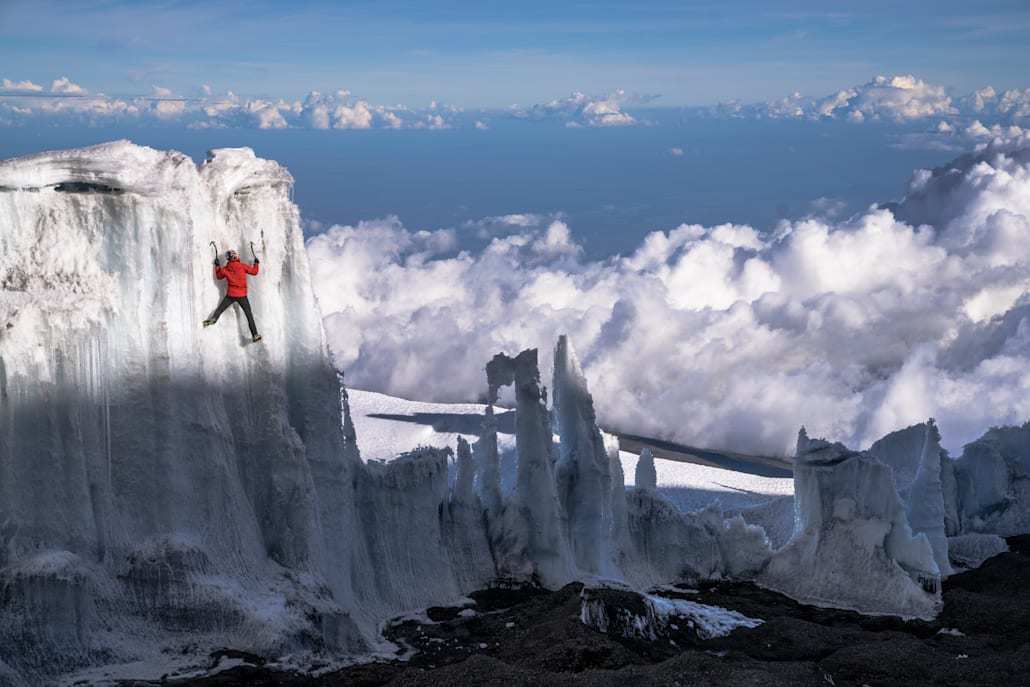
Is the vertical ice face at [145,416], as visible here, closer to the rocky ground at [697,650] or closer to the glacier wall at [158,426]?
the glacier wall at [158,426]

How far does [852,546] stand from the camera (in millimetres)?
31656

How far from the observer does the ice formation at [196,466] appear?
2169 centimetres

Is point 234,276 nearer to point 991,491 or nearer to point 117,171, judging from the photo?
point 117,171

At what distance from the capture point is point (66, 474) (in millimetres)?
22078

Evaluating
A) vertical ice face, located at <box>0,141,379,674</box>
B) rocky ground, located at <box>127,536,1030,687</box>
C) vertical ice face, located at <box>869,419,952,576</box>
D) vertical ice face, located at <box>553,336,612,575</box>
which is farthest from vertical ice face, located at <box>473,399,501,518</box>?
vertical ice face, located at <box>869,419,952,576</box>

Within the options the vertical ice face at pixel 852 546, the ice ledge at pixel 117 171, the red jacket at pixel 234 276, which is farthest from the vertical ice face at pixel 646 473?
the ice ledge at pixel 117 171

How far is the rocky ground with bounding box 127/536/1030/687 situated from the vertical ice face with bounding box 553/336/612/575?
2.76 m

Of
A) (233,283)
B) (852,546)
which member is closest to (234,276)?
(233,283)

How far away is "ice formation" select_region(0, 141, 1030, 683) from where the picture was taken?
71.2 feet

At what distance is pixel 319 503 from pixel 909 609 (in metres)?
16.4

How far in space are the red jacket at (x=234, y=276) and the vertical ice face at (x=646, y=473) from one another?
15.1 m

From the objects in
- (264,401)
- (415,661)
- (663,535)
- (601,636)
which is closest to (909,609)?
(663,535)

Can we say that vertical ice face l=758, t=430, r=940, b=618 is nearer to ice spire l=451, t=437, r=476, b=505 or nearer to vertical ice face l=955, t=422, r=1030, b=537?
ice spire l=451, t=437, r=476, b=505

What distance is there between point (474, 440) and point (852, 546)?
22807 mm
